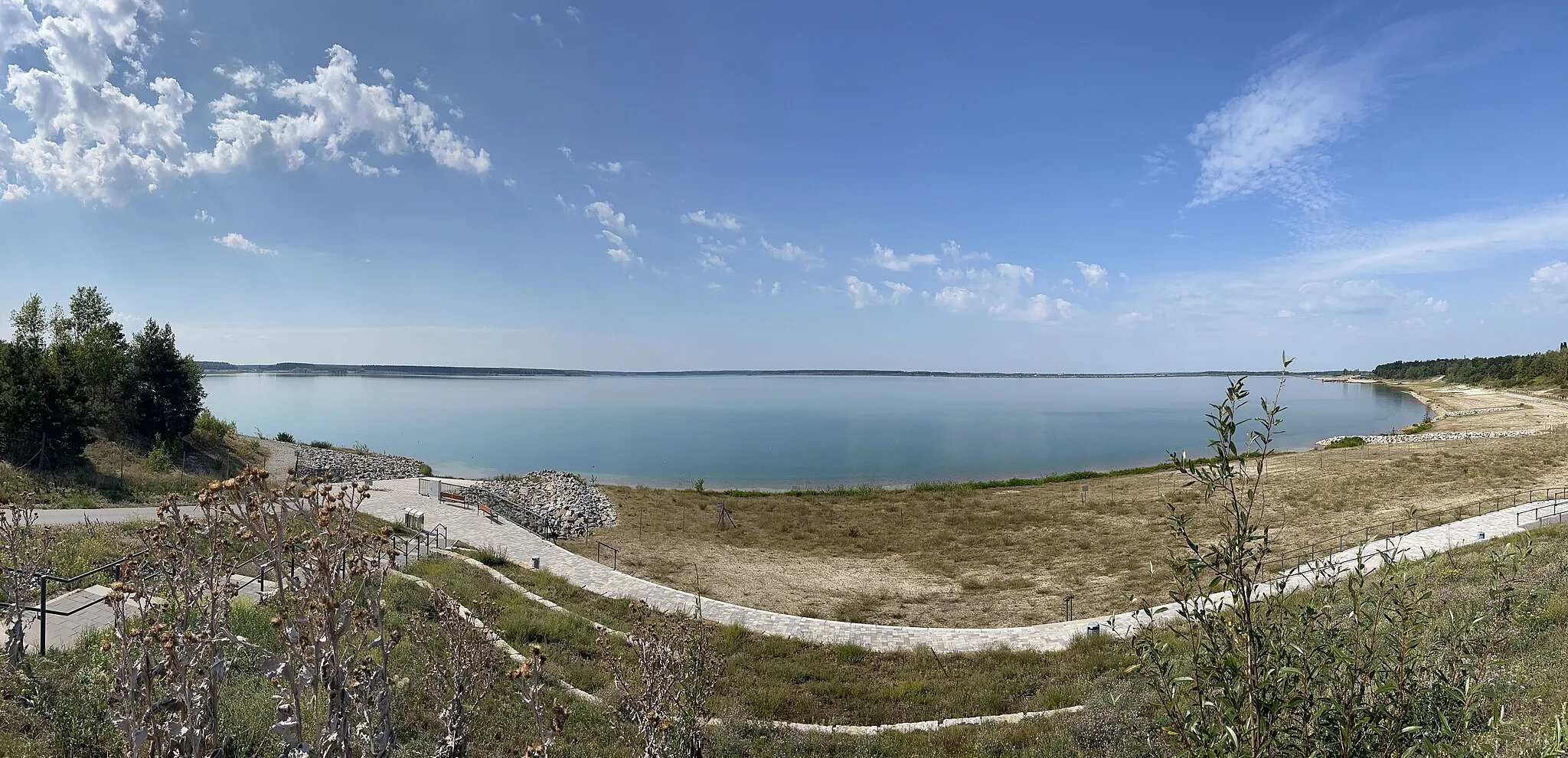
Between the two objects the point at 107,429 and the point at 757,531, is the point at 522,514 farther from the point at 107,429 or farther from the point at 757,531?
the point at 107,429

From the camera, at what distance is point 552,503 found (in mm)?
30031

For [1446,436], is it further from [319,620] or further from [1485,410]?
[319,620]

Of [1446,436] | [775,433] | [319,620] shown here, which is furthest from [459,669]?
[775,433]

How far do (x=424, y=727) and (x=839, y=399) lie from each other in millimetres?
150810

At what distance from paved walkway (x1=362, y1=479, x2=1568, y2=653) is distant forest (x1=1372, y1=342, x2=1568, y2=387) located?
103 metres

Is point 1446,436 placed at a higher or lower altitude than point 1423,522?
higher

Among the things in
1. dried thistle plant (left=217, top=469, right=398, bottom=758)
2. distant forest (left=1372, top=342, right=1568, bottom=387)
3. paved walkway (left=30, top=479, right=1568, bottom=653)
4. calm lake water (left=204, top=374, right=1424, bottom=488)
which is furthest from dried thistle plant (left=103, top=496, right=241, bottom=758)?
distant forest (left=1372, top=342, right=1568, bottom=387)

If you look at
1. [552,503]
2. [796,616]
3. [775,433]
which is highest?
[796,616]

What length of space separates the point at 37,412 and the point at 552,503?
17861 millimetres

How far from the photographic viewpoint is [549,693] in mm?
7723

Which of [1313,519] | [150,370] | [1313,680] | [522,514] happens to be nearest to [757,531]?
[522,514]

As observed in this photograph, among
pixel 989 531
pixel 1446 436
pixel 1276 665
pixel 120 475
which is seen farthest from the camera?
pixel 1446 436

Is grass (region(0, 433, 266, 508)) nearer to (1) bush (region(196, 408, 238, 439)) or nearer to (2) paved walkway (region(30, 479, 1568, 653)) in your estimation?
(1) bush (region(196, 408, 238, 439))

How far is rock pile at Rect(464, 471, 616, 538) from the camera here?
85.8 feet
